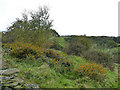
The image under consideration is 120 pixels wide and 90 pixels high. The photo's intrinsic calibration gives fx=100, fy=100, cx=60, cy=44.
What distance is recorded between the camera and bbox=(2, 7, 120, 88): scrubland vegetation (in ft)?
12.4

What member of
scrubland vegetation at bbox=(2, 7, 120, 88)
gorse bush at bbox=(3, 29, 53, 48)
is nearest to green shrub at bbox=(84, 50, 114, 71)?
scrubland vegetation at bbox=(2, 7, 120, 88)

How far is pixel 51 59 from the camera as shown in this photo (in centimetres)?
561

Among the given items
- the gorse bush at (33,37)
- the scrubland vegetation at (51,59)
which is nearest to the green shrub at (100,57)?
the scrubland vegetation at (51,59)

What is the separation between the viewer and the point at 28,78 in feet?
11.2

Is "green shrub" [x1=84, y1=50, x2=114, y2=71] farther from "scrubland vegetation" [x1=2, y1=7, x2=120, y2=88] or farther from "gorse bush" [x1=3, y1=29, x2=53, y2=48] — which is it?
"gorse bush" [x1=3, y1=29, x2=53, y2=48]

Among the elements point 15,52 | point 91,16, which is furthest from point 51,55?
point 91,16

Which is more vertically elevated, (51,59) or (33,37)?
(33,37)

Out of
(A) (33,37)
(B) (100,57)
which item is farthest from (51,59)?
(B) (100,57)

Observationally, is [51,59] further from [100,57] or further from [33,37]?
[100,57]

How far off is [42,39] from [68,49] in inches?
106

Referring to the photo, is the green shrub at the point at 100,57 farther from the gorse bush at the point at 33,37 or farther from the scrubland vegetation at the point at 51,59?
the gorse bush at the point at 33,37

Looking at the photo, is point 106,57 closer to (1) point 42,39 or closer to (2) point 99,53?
(2) point 99,53

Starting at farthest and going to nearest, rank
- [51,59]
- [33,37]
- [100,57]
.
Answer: [33,37] < [100,57] < [51,59]

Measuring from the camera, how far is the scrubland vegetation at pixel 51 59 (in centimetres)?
377
